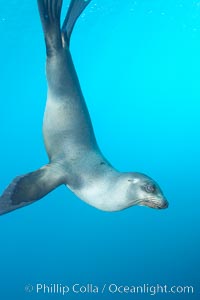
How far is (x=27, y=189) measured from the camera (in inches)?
116

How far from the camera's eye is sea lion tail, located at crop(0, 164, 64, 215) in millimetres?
2893

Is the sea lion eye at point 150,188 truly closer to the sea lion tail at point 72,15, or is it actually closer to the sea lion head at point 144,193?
the sea lion head at point 144,193

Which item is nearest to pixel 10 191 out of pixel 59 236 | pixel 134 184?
pixel 134 184

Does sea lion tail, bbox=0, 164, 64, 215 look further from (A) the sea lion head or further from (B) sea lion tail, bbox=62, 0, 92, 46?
(B) sea lion tail, bbox=62, 0, 92, 46

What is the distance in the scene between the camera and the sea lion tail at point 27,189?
2893 millimetres

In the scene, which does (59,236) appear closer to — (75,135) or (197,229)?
(197,229)

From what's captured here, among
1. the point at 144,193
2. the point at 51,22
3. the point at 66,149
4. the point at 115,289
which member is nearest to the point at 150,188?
the point at 144,193

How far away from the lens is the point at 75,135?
10.8ft

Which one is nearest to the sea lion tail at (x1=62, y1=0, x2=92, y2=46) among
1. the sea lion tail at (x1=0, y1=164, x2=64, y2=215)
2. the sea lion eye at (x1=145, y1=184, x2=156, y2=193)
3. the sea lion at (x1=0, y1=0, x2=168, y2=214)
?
the sea lion at (x1=0, y1=0, x2=168, y2=214)

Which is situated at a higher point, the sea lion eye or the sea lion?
the sea lion

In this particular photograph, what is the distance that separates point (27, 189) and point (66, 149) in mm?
520

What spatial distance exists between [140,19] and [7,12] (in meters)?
9.58

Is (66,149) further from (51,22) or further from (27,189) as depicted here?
(51,22)

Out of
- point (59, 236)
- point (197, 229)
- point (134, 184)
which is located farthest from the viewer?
point (59, 236)
